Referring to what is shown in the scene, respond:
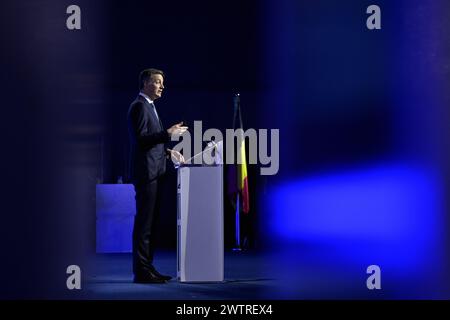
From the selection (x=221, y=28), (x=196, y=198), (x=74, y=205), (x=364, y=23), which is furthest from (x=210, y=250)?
(x=221, y=28)

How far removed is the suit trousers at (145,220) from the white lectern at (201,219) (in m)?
0.19

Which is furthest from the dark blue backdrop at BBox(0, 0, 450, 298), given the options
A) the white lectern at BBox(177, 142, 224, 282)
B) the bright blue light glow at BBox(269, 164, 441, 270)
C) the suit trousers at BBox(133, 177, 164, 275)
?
the white lectern at BBox(177, 142, 224, 282)

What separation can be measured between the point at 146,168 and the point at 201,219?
0.50 m

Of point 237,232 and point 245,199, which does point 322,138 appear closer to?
point 245,199

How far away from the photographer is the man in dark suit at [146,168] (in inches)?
211

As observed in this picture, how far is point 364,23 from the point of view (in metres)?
→ 5.11

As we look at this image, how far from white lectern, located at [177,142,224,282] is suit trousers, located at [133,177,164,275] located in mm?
189

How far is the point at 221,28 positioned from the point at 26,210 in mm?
3844

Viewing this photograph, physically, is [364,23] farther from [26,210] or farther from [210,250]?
[26,210]

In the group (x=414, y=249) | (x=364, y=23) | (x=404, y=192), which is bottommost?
(x=414, y=249)

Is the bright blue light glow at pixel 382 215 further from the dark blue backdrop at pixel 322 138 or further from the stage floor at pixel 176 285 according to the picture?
the stage floor at pixel 176 285
